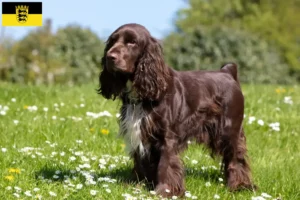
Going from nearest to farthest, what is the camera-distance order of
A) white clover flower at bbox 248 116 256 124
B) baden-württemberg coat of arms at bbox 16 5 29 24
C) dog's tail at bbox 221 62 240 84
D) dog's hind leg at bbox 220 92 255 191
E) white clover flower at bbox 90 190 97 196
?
1. white clover flower at bbox 90 190 97 196
2. dog's hind leg at bbox 220 92 255 191
3. dog's tail at bbox 221 62 240 84
4. white clover flower at bbox 248 116 256 124
5. baden-württemberg coat of arms at bbox 16 5 29 24

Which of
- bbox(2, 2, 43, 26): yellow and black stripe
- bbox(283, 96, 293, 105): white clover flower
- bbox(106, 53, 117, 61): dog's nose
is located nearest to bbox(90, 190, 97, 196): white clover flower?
bbox(106, 53, 117, 61): dog's nose

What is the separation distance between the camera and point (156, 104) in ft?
16.6

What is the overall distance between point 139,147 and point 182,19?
34.1m

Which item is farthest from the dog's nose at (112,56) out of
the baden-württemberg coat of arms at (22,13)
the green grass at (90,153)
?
the baden-württemberg coat of arms at (22,13)

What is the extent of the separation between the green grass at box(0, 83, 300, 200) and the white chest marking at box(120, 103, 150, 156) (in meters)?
0.34

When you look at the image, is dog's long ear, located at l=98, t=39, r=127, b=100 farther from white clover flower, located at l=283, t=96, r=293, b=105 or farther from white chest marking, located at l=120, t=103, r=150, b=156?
white clover flower, located at l=283, t=96, r=293, b=105

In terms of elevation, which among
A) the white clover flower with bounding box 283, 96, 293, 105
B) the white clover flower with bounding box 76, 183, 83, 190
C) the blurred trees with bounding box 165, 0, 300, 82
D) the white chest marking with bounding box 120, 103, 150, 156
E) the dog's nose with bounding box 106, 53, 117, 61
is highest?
the dog's nose with bounding box 106, 53, 117, 61

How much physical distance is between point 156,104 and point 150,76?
257 mm

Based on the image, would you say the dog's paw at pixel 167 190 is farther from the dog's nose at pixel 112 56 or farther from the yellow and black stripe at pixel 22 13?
the yellow and black stripe at pixel 22 13

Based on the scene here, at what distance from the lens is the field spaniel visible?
4.96m

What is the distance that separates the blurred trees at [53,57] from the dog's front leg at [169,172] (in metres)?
13.0

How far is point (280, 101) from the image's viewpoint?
9969 millimetres

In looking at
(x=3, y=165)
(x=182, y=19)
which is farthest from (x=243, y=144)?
(x=182, y=19)

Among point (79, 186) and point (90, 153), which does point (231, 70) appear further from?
point (79, 186)
